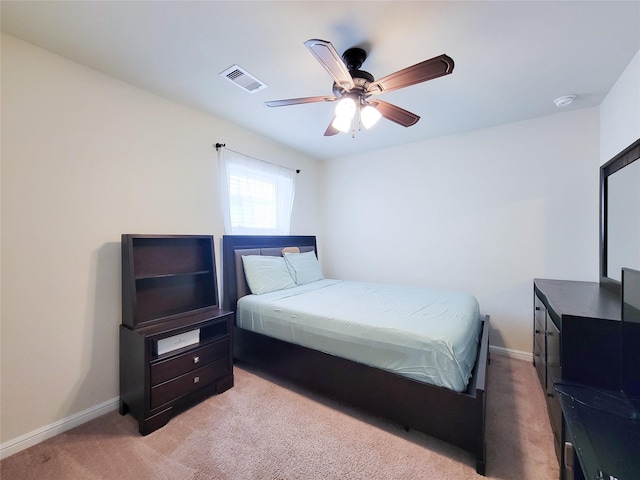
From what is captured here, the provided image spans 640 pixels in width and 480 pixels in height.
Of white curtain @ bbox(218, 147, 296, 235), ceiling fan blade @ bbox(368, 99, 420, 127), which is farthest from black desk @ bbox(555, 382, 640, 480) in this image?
white curtain @ bbox(218, 147, 296, 235)

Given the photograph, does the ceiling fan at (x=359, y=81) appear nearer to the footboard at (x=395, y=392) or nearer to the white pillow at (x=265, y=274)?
the white pillow at (x=265, y=274)

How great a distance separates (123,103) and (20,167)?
34.4 inches

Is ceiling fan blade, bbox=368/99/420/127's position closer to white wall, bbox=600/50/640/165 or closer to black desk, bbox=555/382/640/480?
white wall, bbox=600/50/640/165

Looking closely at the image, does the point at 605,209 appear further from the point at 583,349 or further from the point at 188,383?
the point at 188,383

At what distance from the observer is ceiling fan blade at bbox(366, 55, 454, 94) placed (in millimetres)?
1369

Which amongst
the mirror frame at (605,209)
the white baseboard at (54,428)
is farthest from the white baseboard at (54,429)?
the mirror frame at (605,209)

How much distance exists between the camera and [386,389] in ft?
5.78

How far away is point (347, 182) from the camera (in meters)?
4.18

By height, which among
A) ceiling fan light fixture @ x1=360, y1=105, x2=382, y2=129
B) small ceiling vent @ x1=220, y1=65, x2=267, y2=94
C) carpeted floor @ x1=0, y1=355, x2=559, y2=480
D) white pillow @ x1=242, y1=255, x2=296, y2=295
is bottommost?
carpeted floor @ x1=0, y1=355, x2=559, y2=480

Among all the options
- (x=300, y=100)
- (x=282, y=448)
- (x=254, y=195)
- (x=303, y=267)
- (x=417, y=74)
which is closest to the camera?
(x=417, y=74)

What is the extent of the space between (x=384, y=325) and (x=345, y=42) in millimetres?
1909

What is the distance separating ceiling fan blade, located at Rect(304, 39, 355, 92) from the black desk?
1839 millimetres

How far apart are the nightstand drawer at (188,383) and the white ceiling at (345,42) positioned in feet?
7.69

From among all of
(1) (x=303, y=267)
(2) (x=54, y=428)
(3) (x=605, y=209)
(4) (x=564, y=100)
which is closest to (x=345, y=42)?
(4) (x=564, y=100)
